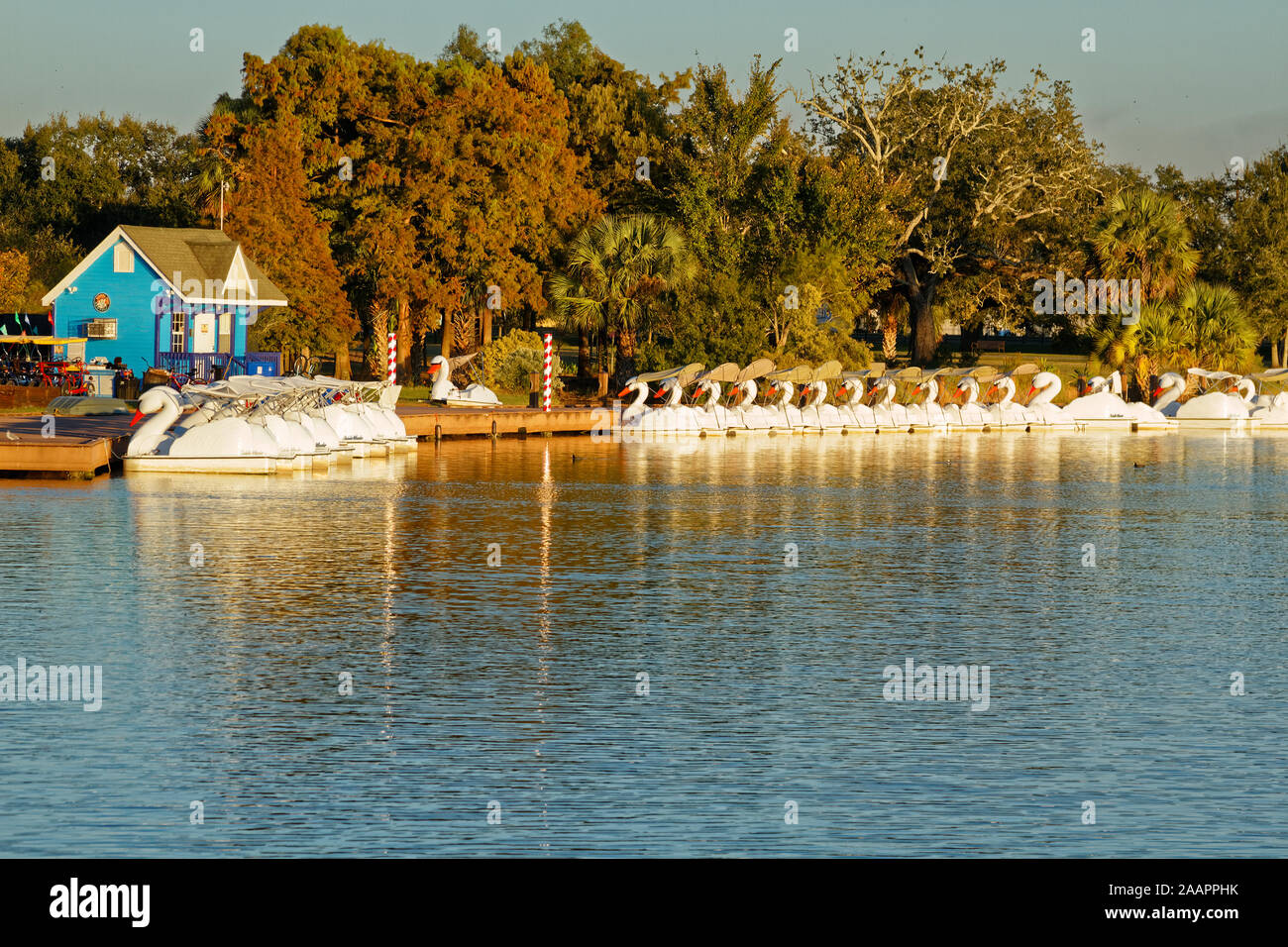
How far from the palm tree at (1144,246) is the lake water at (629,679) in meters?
39.7

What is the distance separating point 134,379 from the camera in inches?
1937

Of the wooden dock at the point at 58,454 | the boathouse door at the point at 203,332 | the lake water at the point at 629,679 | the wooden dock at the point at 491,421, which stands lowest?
the lake water at the point at 629,679

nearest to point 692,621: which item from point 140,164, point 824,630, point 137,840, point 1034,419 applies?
point 824,630

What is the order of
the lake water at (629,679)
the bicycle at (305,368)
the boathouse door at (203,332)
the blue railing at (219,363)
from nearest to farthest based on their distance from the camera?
the lake water at (629,679) → the blue railing at (219,363) → the bicycle at (305,368) → the boathouse door at (203,332)

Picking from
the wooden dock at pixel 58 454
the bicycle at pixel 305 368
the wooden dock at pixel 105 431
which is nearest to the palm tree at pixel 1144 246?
the wooden dock at pixel 105 431

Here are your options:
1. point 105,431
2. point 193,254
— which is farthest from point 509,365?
point 105,431

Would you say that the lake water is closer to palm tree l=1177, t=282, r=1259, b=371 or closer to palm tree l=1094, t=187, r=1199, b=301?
palm tree l=1094, t=187, r=1199, b=301

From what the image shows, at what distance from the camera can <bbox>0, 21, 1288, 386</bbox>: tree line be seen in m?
60.2

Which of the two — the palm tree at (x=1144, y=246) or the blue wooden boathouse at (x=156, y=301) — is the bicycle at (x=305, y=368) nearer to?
the blue wooden boathouse at (x=156, y=301)

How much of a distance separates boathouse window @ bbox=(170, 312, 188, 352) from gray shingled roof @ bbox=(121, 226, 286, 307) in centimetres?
146

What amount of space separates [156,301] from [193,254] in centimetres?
229

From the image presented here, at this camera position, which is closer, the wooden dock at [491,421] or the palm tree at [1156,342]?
the wooden dock at [491,421]

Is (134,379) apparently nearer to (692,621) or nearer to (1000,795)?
(692,621)

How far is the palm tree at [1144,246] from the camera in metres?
66.1
